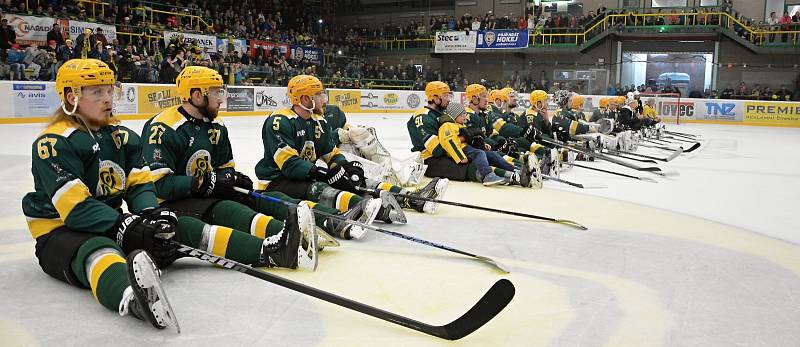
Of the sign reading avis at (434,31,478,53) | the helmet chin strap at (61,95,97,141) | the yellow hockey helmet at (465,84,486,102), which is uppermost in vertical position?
the sign reading avis at (434,31,478,53)

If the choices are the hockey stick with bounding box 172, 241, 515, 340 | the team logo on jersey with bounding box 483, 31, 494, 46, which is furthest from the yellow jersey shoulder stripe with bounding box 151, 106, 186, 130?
the team logo on jersey with bounding box 483, 31, 494, 46

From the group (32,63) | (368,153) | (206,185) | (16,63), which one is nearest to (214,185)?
(206,185)

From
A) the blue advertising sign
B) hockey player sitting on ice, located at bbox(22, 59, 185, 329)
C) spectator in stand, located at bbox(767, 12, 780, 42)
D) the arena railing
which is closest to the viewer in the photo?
hockey player sitting on ice, located at bbox(22, 59, 185, 329)

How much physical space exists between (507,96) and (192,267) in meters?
6.48

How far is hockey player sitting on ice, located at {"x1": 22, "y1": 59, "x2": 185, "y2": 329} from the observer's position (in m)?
3.03

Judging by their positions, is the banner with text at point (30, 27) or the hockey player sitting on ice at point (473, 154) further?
the banner with text at point (30, 27)

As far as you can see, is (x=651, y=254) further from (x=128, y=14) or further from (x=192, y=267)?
(x=128, y=14)

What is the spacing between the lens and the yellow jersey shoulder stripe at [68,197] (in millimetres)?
3035

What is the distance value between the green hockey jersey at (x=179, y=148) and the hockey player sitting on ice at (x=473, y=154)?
359cm

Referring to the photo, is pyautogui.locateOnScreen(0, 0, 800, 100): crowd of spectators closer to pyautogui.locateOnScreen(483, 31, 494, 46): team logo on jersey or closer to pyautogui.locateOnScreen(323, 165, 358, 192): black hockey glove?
pyautogui.locateOnScreen(483, 31, 494, 46): team logo on jersey

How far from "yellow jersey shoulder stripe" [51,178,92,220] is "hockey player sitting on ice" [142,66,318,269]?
0.65 metres

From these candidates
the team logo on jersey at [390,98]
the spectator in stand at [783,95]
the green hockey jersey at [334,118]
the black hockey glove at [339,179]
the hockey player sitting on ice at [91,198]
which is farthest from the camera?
the team logo on jersey at [390,98]

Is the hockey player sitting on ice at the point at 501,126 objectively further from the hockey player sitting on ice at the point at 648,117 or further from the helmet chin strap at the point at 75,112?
the hockey player sitting on ice at the point at 648,117

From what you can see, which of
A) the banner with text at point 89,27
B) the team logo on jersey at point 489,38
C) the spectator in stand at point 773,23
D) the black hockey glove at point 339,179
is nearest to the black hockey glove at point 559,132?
the black hockey glove at point 339,179
